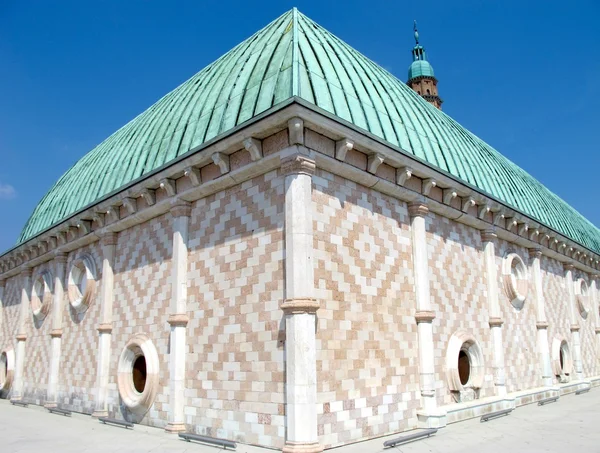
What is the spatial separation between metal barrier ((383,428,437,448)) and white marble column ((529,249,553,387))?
34.6 feet

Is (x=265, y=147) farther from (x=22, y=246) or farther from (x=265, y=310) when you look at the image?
(x=22, y=246)

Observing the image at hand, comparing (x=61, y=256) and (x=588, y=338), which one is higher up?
(x=61, y=256)

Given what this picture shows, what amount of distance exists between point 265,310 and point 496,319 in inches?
395

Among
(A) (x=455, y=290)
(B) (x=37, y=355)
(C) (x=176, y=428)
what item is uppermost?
(A) (x=455, y=290)

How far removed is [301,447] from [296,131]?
656 cm

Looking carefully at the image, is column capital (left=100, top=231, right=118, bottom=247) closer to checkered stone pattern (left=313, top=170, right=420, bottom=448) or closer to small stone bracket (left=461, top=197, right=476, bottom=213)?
checkered stone pattern (left=313, top=170, right=420, bottom=448)

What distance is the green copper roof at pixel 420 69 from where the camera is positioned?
175 ft

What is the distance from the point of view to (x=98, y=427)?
48.9 ft

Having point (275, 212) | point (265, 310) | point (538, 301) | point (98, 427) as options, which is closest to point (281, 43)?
point (275, 212)

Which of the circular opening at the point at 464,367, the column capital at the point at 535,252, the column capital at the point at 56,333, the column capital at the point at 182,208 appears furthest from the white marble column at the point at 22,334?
the column capital at the point at 535,252

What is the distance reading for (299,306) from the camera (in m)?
10.5

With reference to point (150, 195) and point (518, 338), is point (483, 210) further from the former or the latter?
point (150, 195)

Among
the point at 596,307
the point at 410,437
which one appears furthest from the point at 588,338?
the point at 410,437

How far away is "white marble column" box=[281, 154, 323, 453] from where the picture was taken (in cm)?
1012
